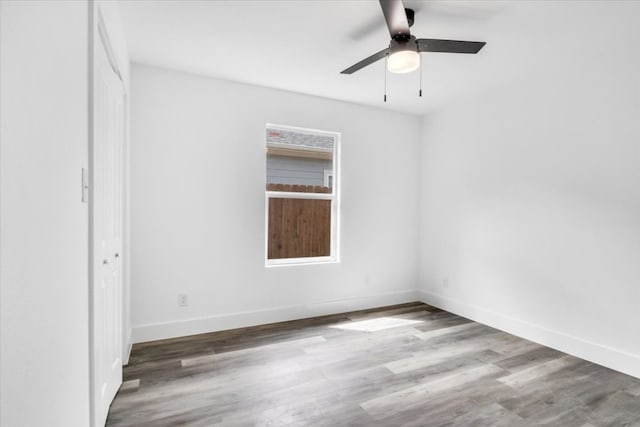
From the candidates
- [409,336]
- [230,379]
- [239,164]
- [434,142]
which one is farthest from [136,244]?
[434,142]

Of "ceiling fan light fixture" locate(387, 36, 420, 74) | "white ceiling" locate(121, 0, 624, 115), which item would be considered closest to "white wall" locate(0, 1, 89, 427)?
"white ceiling" locate(121, 0, 624, 115)

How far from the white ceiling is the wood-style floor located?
8.56 feet

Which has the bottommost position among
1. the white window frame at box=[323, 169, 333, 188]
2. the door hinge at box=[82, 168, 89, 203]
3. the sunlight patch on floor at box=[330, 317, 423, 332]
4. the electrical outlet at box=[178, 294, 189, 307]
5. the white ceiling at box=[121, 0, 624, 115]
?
the sunlight patch on floor at box=[330, 317, 423, 332]

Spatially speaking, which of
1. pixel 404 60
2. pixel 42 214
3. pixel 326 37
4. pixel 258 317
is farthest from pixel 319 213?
pixel 42 214

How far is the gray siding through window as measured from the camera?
3740mm

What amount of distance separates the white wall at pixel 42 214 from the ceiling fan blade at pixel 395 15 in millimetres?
1454

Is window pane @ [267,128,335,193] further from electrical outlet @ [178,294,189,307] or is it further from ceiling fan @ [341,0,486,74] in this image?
ceiling fan @ [341,0,486,74]

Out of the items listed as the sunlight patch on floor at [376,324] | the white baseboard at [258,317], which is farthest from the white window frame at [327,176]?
the sunlight patch on floor at [376,324]

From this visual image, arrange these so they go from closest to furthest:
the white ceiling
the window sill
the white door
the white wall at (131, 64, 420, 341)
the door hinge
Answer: the door hinge < the white door < the white ceiling < the white wall at (131, 64, 420, 341) < the window sill

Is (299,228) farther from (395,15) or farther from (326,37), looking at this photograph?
(395,15)

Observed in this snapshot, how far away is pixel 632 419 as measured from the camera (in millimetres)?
2021

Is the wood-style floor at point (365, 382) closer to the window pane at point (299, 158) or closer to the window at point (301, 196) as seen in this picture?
the window at point (301, 196)

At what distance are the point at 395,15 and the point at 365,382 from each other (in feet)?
8.10

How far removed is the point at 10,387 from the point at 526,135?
3.93m
